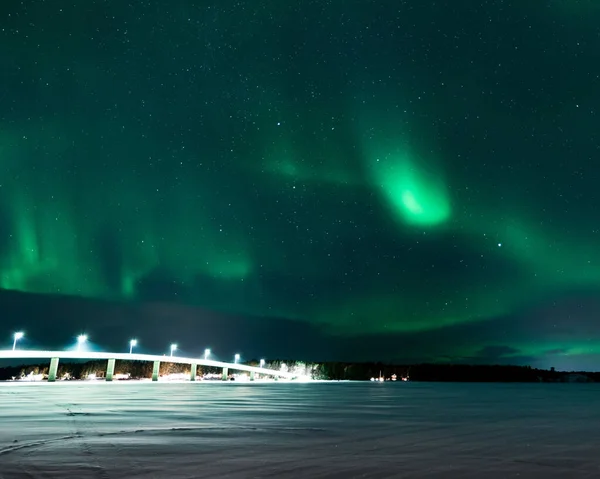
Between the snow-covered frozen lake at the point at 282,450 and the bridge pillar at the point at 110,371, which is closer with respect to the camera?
the snow-covered frozen lake at the point at 282,450

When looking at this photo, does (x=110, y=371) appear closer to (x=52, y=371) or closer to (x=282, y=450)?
(x=52, y=371)

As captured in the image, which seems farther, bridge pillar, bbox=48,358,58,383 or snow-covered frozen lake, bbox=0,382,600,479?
bridge pillar, bbox=48,358,58,383

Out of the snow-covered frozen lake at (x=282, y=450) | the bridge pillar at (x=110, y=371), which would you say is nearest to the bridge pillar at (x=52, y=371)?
the bridge pillar at (x=110, y=371)

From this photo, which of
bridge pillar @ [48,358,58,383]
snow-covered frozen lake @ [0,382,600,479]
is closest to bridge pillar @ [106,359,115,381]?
bridge pillar @ [48,358,58,383]

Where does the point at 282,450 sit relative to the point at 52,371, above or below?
above

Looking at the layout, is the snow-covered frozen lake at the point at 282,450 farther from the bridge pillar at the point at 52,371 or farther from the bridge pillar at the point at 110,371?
the bridge pillar at the point at 110,371

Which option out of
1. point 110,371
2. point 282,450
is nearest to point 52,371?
point 110,371

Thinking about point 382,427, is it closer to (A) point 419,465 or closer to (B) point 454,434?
(B) point 454,434

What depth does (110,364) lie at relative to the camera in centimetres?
16538

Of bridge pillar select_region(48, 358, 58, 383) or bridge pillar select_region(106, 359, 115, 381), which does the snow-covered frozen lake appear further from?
bridge pillar select_region(106, 359, 115, 381)

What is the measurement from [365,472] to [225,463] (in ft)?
9.81

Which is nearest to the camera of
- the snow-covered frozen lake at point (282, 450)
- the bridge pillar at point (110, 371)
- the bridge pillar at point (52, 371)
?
the snow-covered frozen lake at point (282, 450)

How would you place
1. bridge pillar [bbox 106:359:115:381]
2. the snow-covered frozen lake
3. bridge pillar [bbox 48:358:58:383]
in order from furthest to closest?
bridge pillar [bbox 106:359:115:381] → bridge pillar [bbox 48:358:58:383] → the snow-covered frozen lake

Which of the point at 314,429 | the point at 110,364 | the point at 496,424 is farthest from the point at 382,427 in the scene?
the point at 110,364
